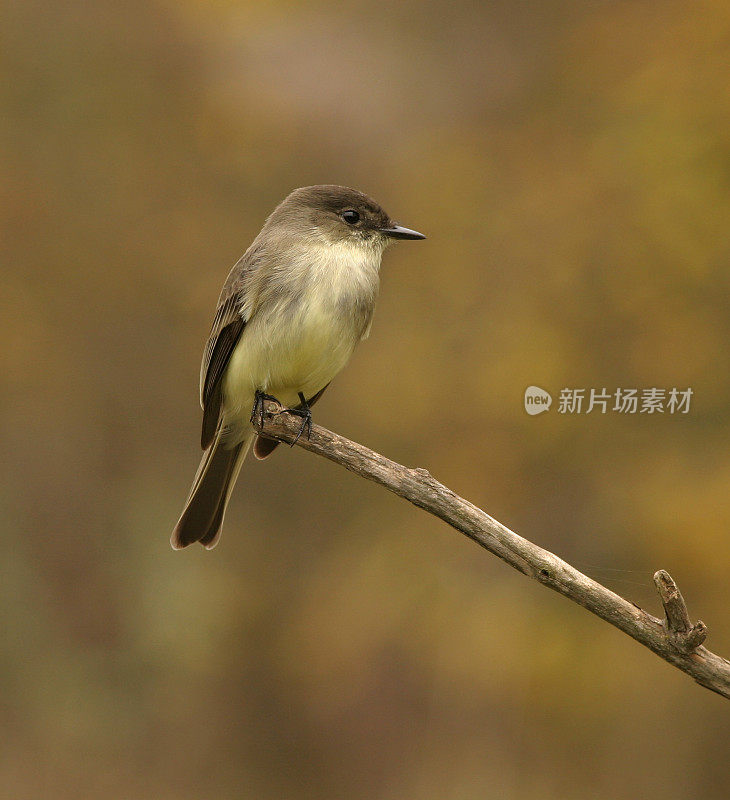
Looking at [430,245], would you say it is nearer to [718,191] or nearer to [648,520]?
[718,191]

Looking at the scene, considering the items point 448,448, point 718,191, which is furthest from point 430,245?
point 718,191

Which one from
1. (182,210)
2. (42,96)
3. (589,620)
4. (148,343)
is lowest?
(589,620)

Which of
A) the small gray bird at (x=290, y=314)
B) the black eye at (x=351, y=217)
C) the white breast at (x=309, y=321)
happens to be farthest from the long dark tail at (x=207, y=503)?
the black eye at (x=351, y=217)

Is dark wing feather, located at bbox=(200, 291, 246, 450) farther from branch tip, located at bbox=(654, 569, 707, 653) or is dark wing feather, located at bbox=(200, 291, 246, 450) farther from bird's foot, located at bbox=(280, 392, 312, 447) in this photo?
branch tip, located at bbox=(654, 569, 707, 653)

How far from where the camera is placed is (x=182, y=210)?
3.63 m

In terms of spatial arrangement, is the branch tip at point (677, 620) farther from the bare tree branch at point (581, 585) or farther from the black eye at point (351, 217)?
the black eye at point (351, 217)

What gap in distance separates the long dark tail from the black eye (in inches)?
25.1

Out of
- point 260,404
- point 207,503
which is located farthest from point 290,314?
point 207,503

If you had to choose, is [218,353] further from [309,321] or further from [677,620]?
[677,620]

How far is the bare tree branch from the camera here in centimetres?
163

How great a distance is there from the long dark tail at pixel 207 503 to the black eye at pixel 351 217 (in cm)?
64

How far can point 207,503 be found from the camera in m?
2.47

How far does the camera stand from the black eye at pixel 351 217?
2.36 m

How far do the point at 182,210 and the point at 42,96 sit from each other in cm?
76
